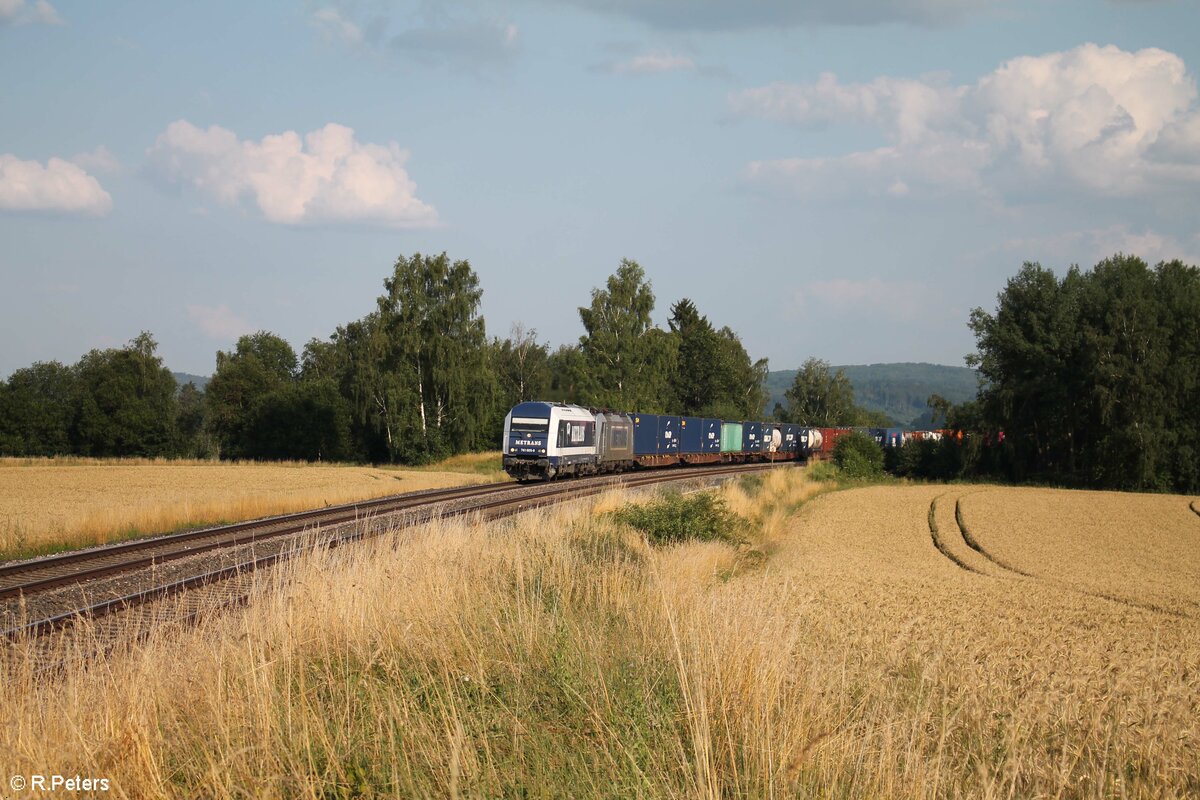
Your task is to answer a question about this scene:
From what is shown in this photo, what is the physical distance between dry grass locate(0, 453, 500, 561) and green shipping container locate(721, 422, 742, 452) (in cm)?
1589

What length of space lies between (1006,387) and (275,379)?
73428 millimetres

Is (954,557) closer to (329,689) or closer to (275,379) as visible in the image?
(329,689)

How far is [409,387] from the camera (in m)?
62.2

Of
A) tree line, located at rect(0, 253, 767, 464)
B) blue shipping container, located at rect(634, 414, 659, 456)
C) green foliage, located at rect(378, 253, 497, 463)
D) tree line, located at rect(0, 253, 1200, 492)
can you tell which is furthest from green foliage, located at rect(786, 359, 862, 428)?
blue shipping container, located at rect(634, 414, 659, 456)

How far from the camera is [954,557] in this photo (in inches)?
966

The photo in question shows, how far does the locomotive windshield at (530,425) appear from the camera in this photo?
1380 inches

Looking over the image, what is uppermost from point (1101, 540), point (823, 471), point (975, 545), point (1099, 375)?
point (1099, 375)

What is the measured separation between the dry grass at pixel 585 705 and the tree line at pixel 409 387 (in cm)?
5385

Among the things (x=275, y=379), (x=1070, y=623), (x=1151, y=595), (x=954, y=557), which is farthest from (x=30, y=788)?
(x=275, y=379)

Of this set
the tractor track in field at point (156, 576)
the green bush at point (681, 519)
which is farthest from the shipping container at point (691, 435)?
the green bush at point (681, 519)

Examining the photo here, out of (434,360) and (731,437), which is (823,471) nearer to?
(731,437)

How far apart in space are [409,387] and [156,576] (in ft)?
164

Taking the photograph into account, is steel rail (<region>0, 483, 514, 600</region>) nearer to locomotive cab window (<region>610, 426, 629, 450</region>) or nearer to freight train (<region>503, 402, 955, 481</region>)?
freight train (<region>503, 402, 955, 481</region>)

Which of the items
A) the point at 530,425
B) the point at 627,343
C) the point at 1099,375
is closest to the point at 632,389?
the point at 627,343
